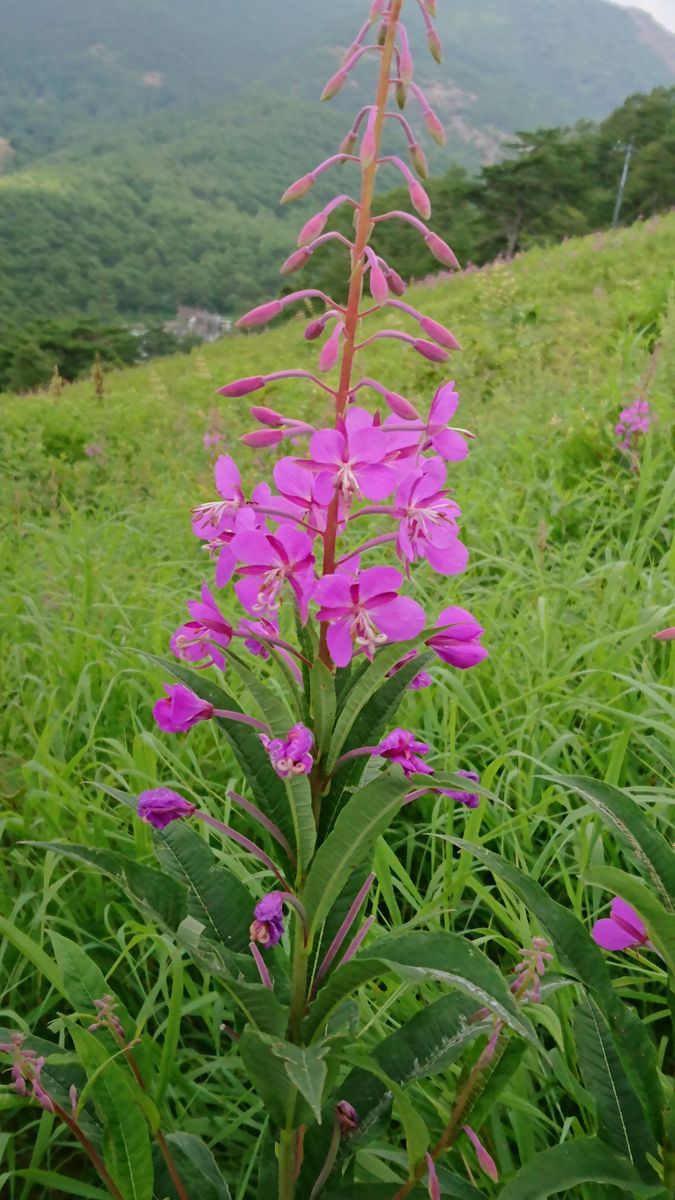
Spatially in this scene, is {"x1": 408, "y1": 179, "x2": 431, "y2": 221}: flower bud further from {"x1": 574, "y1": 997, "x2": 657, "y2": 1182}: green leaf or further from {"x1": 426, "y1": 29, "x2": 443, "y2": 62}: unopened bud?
{"x1": 574, "y1": 997, "x2": 657, "y2": 1182}: green leaf

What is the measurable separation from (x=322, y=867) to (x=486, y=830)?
1.12 meters

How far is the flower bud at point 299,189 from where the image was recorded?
117 cm

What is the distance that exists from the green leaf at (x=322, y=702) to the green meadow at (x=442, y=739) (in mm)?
261

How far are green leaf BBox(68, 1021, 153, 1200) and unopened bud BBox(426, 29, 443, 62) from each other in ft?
4.44

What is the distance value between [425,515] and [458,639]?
16 centimetres

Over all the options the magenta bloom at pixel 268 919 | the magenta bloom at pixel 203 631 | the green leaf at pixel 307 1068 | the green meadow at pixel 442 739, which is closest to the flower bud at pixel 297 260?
the magenta bloom at pixel 203 631

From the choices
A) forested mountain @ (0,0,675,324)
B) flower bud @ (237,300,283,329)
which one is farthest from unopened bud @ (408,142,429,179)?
forested mountain @ (0,0,675,324)

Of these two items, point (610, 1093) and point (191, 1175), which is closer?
point (610, 1093)

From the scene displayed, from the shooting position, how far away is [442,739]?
84.5 inches

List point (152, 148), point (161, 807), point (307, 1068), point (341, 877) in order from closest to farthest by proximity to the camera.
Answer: point (307, 1068)
point (341, 877)
point (161, 807)
point (152, 148)

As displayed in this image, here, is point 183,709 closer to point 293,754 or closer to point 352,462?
point 293,754

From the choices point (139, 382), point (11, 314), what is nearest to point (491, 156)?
point (11, 314)

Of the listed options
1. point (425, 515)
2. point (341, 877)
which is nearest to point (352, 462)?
point (425, 515)

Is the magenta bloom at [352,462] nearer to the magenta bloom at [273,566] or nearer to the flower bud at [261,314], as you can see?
the magenta bloom at [273,566]
